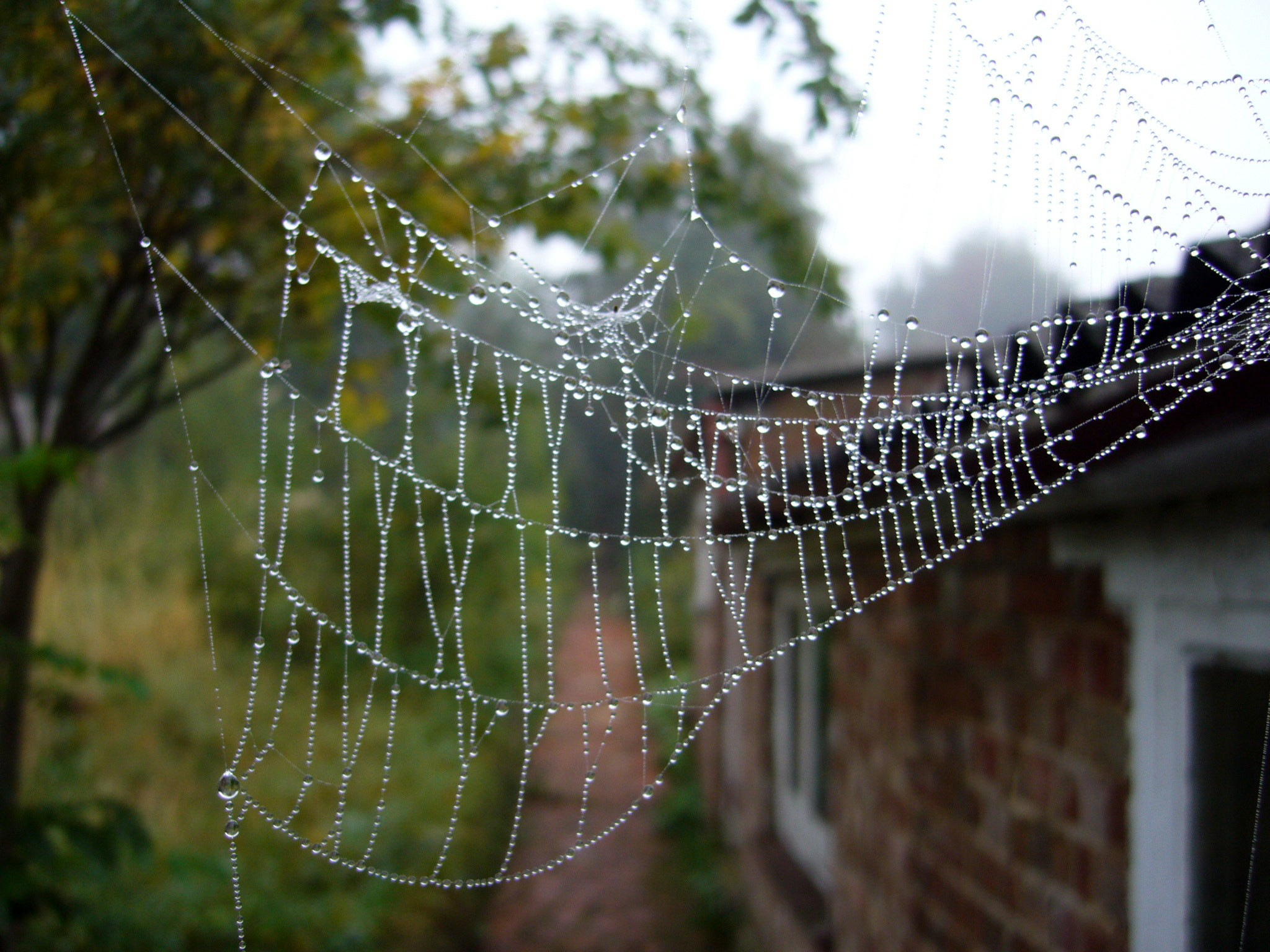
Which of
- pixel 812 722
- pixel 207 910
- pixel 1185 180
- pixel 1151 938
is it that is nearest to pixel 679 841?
pixel 812 722

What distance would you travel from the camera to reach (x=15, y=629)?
2.83 metres

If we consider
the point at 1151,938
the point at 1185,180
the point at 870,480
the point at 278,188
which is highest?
the point at 278,188

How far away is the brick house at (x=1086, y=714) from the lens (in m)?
1.45

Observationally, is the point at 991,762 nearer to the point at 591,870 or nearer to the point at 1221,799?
the point at 1221,799

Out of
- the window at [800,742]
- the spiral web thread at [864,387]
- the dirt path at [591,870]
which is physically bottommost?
the dirt path at [591,870]

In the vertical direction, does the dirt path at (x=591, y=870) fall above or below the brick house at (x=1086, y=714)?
below

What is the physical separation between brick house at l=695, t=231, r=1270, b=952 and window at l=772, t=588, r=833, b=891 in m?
0.98

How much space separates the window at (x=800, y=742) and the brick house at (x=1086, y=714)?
98cm

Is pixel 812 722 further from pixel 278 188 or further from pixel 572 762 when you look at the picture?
pixel 572 762

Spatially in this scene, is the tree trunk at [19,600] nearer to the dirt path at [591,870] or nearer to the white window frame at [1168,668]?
the white window frame at [1168,668]

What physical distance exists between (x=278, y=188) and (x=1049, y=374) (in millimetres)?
2548

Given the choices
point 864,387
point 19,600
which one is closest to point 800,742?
point 864,387

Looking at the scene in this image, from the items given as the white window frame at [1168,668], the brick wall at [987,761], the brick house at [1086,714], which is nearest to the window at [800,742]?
the brick wall at [987,761]

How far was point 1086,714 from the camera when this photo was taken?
6.17 feet
